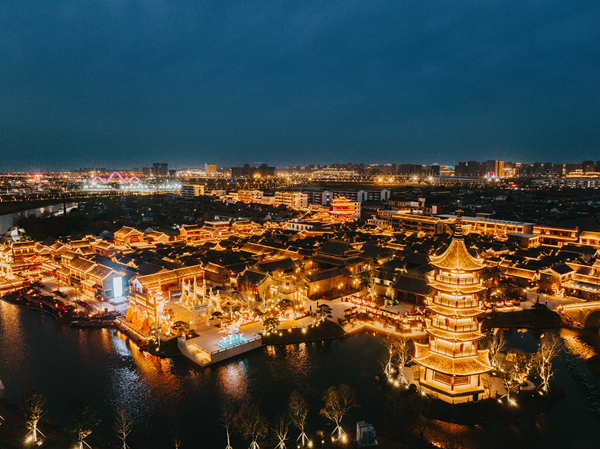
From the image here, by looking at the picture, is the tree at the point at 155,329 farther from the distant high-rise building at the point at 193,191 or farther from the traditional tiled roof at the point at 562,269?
the distant high-rise building at the point at 193,191

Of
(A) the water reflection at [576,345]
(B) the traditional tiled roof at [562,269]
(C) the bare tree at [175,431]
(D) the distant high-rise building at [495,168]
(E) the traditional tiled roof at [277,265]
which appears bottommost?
(C) the bare tree at [175,431]

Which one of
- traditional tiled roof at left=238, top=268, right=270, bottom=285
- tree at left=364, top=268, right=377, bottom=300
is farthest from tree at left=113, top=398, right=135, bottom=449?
tree at left=364, top=268, right=377, bottom=300

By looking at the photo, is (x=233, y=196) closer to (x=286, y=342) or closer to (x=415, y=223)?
(x=415, y=223)

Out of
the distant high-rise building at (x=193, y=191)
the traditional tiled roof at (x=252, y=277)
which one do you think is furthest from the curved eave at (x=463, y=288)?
the distant high-rise building at (x=193, y=191)

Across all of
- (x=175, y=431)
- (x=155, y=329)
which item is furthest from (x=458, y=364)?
(x=155, y=329)

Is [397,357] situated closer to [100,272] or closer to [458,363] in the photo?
[458,363]

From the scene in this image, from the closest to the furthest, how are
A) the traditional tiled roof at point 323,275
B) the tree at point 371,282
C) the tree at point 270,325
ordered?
the tree at point 270,325
the tree at point 371,282
the traditional tiled roof at point 323,275
